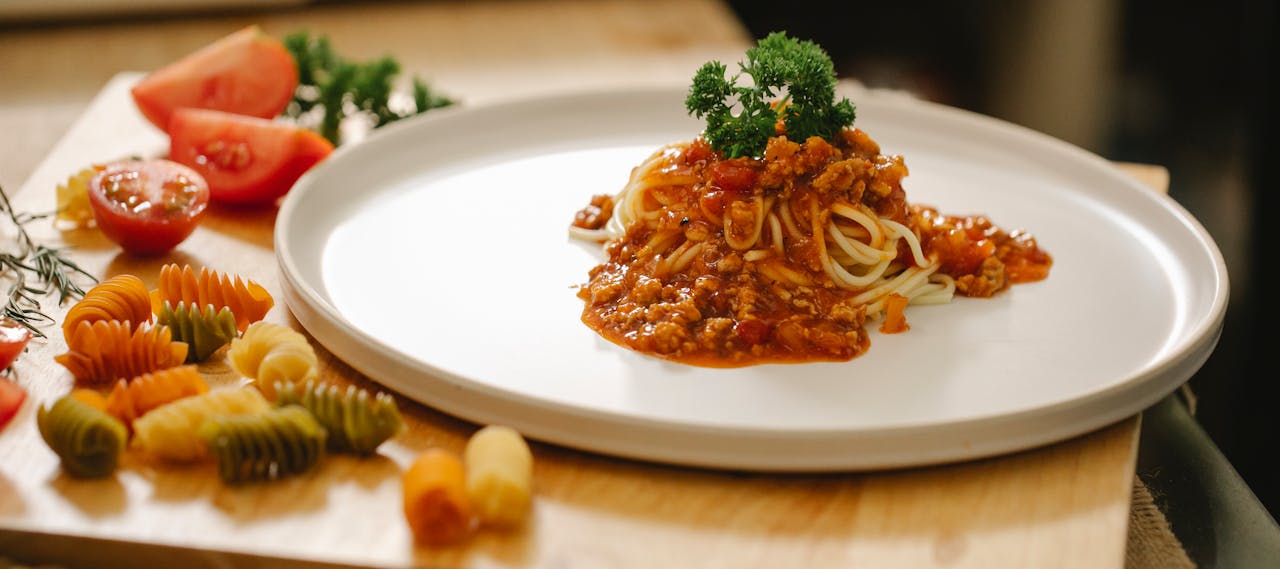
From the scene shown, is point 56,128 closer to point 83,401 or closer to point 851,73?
point 83,401

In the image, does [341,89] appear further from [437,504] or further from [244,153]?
[437,504]

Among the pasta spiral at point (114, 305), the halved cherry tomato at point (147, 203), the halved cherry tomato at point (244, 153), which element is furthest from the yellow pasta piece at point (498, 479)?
the halved cherry tomato at point (244, 153)

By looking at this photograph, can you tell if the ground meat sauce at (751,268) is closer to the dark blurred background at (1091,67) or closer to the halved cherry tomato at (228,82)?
A: the halved cherry tomato at (228,82)

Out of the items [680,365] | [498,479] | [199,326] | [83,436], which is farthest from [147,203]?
[498,479]

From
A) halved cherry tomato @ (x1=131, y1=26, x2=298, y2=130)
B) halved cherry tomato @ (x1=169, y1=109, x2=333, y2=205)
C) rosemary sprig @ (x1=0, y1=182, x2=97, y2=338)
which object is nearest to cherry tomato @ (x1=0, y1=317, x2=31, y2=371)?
Result: rosemary sprig @ (x1=0, y1=182, x2=97, y2=338)

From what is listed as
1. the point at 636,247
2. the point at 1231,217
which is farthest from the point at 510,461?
the point at 1231,217

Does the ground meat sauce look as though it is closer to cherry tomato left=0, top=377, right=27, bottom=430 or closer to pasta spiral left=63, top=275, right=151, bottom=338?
pasta spiral left=63, top=275, right=151, bottom=338
